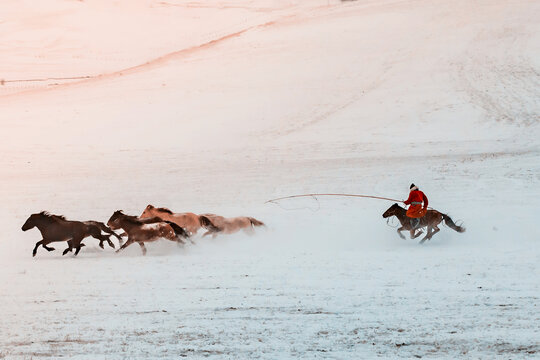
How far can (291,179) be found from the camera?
2334 cm

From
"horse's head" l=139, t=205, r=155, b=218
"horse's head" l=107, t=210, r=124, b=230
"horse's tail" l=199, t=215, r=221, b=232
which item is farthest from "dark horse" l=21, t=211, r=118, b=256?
"horse's tail" l=199, t=215, r=221, b=232

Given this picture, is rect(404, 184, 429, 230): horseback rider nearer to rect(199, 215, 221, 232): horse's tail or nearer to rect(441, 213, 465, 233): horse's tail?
A: rect(441, 213, 465, 233): horse's tail

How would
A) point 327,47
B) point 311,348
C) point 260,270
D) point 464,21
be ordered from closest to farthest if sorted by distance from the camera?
point 311,348, point 260,270, point 327,47, point 464,21

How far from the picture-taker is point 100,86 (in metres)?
41.0

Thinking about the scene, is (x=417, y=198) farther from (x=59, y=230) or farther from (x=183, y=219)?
(x=59, y=230)

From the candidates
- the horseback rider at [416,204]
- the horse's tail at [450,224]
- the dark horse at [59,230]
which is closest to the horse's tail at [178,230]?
the dark horse at [59,230]

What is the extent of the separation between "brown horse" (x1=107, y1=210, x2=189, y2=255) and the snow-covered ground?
1.21ft

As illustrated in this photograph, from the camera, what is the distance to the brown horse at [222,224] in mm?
16047

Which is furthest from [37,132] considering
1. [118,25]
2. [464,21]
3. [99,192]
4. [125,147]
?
[118,25]

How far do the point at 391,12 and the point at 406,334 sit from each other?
46318 mm

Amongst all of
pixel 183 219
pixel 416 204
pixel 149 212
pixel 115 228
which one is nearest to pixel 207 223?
pixel 183 219

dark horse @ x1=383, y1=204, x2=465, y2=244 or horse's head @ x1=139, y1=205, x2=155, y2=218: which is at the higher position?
horse's head @ x1=139, y1=205, x2=155, y2=218

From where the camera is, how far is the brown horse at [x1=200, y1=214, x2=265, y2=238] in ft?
52.6

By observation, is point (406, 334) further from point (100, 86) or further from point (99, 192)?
point (100, 86)
